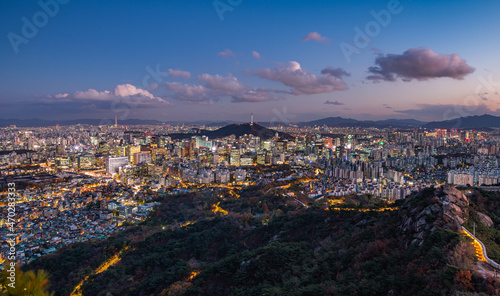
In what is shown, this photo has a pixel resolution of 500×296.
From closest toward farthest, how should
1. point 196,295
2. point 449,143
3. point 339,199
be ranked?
point 196,295 → point 339,199 → point 449,143

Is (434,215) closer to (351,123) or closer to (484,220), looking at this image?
(484,220)

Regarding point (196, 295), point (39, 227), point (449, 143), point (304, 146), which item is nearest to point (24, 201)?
point (39, 227)

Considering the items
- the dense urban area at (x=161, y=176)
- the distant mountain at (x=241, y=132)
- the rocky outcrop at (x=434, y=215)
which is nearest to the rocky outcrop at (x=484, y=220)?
the rocky outcrop at (x=434, y=215)

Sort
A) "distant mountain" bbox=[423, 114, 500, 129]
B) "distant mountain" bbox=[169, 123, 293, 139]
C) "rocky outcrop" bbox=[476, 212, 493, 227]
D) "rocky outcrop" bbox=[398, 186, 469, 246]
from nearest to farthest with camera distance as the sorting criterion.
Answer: "rocky outcrop" bbox=[398, 186, 469, 246] → "rocky outcrop" bbox=[476, 212, 493, 227] → "distant mountain" bbox=[423, 114, 500, 129] → "distant mountain" bbox=[169, 123, 293, 139]

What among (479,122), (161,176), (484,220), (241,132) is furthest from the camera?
(241,132)

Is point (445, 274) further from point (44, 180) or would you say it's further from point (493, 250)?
point (44, 180)

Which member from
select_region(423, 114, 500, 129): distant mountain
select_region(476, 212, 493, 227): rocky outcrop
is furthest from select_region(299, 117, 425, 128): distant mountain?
select_region(476, 212, 493, 227): rocky outcrop

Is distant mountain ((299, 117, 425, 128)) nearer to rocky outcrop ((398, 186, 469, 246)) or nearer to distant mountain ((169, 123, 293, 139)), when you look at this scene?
distant mountain ((169, 123, 293, 139))

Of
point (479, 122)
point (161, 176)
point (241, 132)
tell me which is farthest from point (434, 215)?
point (479, 122)
